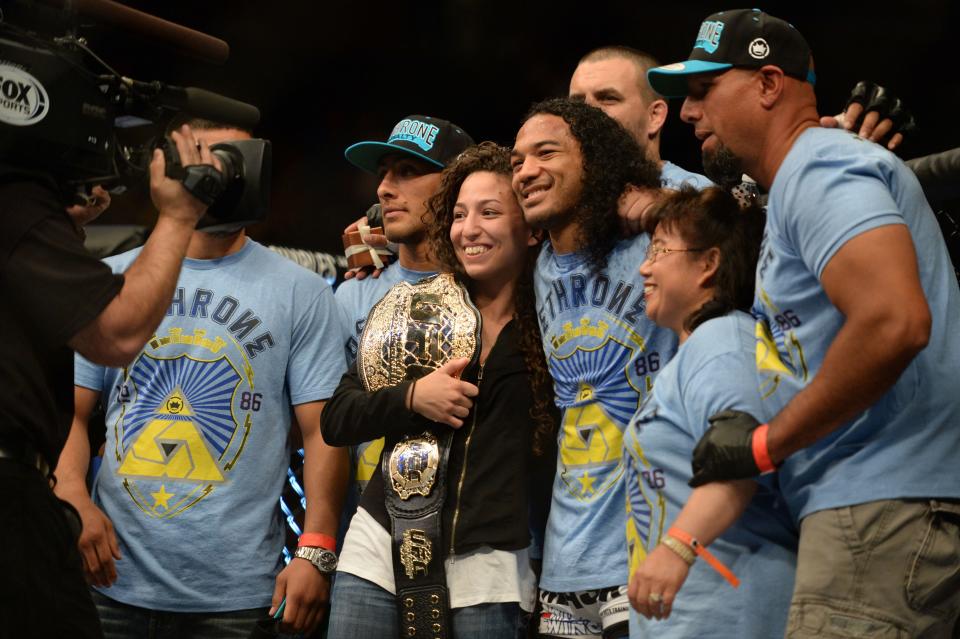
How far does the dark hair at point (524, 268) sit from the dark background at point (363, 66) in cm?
219

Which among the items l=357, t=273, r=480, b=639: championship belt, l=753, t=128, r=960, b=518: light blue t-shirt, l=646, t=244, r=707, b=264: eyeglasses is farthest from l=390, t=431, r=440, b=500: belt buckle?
l=753, t=128, r=960, b=518: light blue t-shirt

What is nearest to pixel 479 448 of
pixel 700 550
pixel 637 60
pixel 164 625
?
pixel 700 550

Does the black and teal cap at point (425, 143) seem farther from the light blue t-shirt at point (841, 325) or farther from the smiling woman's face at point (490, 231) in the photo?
the light blue t-shirt at point (841, 325)

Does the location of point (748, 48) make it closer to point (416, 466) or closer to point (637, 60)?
point (416, 466)

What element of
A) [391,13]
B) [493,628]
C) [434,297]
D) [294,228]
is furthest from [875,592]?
[391,13]

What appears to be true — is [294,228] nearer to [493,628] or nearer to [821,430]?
[493,628]

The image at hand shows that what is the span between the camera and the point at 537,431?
2.06 meters

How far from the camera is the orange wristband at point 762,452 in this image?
1468mm

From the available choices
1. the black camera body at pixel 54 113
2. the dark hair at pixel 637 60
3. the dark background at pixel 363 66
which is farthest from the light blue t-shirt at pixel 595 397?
the dark background at pixel 363 66

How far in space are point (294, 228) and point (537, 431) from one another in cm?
306

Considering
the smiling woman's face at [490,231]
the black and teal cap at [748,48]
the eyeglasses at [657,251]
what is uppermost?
the black and teal cap at [748,48]

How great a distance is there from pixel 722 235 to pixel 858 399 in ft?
1.61

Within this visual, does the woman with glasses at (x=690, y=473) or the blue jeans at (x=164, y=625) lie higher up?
the woman with glasses at (x=690, y=473)

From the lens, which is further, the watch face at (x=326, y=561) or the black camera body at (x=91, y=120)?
the watch face at (x=326, y=561)
